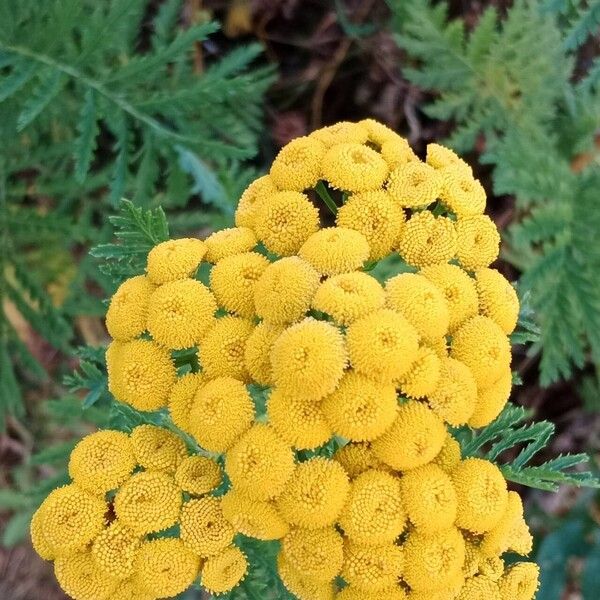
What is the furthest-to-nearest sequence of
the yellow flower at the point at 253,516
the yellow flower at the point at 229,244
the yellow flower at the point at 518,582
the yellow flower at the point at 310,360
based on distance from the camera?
the yellow flower at the point at 229,244
the yellow flower at the point at 518,582
the yellow flower at the point at 253,516
the yellow flower at the point at 310,360

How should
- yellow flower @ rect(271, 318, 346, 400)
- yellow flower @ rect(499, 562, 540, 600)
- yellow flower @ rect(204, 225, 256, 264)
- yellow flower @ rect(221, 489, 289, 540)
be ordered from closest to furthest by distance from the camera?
yellow flower @ rect(271, 318, 346, 400)
yellow flower @ rect(221, 489, 289, 540)
yellow flower @ rect(499, 562, 540, 600)
yellow flower @ rect(204, 225, 256, 264)

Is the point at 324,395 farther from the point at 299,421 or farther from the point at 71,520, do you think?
the point at 71,520

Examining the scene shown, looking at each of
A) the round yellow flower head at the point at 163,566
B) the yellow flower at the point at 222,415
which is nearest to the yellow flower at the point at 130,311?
the yellow flower at the point at 222,415

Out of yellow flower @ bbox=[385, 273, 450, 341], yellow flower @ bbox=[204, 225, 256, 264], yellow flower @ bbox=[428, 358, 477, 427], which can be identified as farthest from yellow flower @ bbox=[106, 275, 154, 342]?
yellow flower @ bbox=[428, 358, 477, 427]

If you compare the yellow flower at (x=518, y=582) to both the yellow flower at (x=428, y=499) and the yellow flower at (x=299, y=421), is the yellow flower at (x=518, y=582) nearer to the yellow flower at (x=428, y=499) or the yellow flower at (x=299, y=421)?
the yellow flower at (x=428, y=499)

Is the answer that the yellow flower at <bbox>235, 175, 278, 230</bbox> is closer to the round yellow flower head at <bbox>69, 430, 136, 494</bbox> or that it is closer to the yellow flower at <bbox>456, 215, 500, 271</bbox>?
the yellow flower at <bbox>456, 215, 500, 271</bbox>

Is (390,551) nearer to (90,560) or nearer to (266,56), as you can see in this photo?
(90,560)
